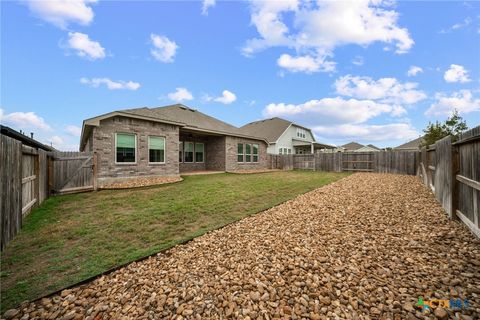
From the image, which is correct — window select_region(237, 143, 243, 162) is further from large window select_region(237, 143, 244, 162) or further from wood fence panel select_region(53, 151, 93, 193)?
wood fence panel select_region(53, 151, 93, 193)

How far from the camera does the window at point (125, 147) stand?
1027 cm

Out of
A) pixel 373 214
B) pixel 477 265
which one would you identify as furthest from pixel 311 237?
pixel 373 214

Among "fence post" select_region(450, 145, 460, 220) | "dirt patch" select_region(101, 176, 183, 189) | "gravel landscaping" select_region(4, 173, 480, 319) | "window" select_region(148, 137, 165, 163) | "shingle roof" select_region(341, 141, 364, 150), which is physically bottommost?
"gravel landscaping" select_region(4, 173, 480, 319)

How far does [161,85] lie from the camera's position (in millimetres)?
18859

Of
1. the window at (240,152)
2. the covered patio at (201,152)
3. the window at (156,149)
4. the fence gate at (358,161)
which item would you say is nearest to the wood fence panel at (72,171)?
the window at (156,149)

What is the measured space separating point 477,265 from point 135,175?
1205cm

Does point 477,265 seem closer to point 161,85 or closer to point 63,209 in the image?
point 63,209

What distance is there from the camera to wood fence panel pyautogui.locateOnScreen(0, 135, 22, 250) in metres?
3.29

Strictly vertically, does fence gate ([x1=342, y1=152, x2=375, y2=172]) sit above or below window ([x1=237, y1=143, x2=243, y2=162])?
below

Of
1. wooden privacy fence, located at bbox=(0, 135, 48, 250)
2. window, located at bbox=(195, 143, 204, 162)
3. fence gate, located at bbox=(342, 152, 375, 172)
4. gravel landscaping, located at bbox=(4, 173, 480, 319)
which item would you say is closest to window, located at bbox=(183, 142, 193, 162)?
window, located at bbox=(195, 143, 204, 162)

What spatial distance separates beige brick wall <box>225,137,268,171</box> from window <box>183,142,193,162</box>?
3026 millimetres

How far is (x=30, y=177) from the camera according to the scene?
17.4 ft

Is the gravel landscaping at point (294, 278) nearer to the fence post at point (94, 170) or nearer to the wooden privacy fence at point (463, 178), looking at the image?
the wooden privacy fence at point (463, 178)

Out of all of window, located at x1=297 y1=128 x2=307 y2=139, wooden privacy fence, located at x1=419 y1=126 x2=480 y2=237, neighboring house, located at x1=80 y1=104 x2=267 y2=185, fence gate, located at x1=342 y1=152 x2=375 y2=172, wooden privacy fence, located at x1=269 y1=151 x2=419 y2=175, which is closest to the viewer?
wooden privacy fence, located at x1=419 y1=126 x2=480 y2=237
